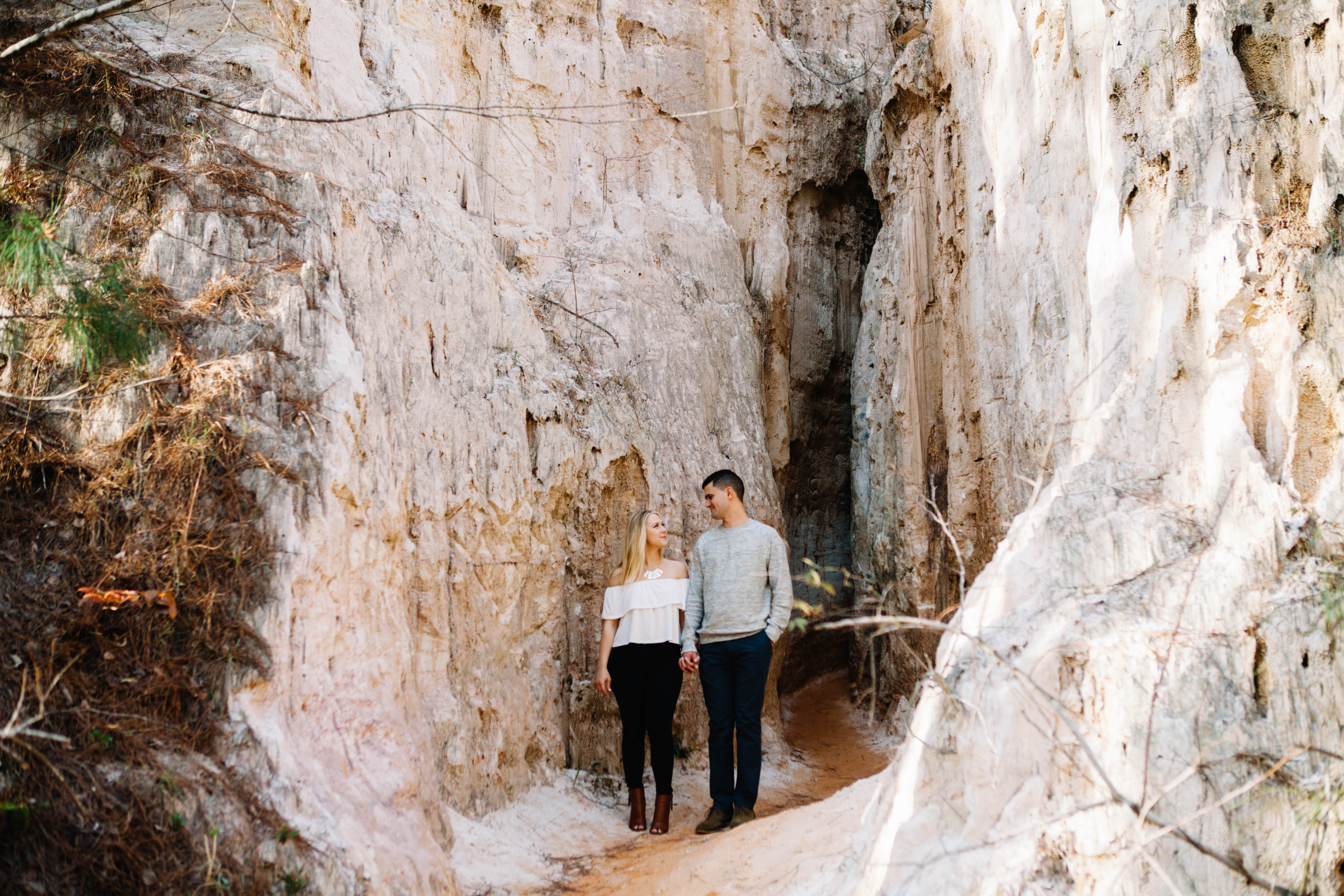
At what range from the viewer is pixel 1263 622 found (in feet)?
12.1

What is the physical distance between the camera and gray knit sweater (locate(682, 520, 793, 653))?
5.75m

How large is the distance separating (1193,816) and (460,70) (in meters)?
7.62

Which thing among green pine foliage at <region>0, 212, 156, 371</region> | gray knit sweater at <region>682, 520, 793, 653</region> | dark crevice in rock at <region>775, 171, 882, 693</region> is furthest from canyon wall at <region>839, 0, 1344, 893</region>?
dark crevice in rock at <region>775, 171, 882, 693</region>

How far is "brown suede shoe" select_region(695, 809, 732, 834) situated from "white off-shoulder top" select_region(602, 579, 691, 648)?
1.01 metres

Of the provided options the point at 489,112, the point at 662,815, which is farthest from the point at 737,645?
the point at 489,112

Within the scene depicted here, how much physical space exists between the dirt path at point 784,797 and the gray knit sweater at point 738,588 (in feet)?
3.52

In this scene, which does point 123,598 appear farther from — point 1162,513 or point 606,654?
point 1162,513

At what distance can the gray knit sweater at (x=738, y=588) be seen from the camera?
18.9ft

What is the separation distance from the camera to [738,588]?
19.0 feet

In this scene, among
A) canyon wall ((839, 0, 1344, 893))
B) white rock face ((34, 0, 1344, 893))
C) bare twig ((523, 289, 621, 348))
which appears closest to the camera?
canyon wall ((839, 0, 1344, 893))

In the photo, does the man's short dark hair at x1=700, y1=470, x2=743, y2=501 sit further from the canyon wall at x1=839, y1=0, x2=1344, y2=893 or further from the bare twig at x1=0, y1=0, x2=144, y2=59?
the bare twig at x1=0, y1=0, x2=144, y2=59

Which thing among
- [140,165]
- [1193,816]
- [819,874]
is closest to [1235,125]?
[1193,816]

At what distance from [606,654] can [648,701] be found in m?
0.38

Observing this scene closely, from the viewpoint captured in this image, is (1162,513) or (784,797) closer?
(1162,513)
